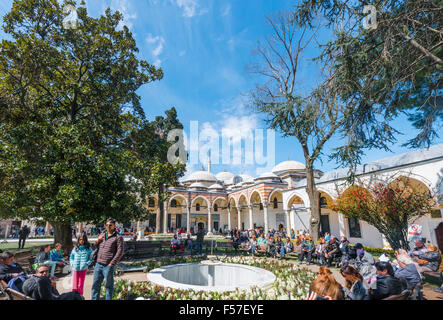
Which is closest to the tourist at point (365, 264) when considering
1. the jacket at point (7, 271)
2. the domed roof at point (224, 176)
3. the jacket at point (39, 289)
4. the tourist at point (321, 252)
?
the tourist at point (321, 252)

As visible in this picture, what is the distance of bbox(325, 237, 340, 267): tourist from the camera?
316 inches

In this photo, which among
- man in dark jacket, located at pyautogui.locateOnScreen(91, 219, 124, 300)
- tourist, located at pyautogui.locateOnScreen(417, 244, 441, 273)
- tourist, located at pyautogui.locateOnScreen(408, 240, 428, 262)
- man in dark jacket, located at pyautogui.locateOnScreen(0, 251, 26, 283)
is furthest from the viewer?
tourist, located at pyautogui.locateOnScreen(408, 240, 428, 262)

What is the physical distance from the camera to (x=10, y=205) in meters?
6.73

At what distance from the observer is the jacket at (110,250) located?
150 inches

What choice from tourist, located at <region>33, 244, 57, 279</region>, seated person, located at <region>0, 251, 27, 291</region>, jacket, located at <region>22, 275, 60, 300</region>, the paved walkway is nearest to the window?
the paved walkway

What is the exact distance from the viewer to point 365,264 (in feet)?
17.4

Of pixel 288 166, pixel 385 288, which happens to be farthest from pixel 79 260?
pixel 288 166

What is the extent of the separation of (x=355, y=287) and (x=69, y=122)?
9.10 m

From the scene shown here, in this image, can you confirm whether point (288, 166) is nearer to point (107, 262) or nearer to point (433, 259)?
point (433, 259)

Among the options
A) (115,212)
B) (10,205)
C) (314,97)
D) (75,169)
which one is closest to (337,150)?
(314,97)

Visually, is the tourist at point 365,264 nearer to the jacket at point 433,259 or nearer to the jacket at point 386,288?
the jacket at point 386,288

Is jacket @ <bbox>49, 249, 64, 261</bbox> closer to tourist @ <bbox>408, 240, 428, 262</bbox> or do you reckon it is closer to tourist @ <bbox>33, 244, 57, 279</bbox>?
tourist @ <bbox>33, 244, 57, 279</bbox>

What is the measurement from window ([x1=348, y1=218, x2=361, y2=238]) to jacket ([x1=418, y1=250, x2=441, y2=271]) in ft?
37.3
